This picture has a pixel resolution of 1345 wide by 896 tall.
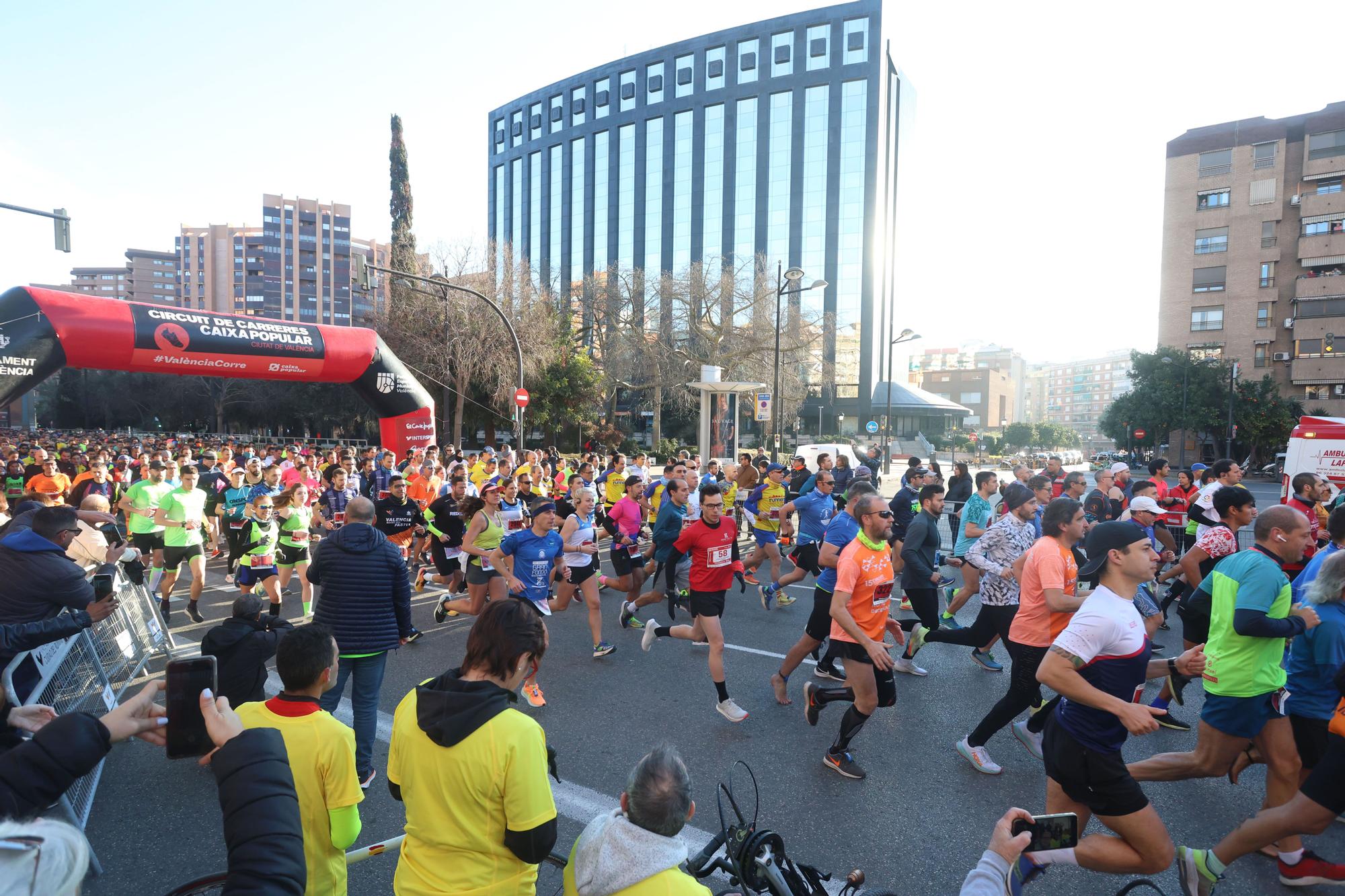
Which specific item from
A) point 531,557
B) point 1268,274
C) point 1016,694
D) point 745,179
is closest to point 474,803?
point 1016,694

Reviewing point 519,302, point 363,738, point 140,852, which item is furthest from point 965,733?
point 519,302

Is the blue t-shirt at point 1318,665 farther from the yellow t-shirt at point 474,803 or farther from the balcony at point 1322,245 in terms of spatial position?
the balcony at point 1322,245

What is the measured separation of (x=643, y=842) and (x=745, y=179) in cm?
5904

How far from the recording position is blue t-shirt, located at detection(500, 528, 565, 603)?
6.16 m

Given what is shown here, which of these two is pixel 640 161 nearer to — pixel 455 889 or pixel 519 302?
pixel 519 302

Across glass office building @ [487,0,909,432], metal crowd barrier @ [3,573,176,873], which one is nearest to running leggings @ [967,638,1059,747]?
metal crowd barrier @ [3,573,176,873]

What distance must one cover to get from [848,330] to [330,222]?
10344 cm

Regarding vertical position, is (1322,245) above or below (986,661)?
above

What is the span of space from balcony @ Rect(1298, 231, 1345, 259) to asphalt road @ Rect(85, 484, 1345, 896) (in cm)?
5566

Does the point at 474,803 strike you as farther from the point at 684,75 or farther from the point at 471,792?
the point at 684,75

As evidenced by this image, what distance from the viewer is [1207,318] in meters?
48.7

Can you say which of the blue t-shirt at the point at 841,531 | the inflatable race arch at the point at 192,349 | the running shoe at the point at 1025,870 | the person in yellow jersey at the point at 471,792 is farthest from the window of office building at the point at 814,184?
the person in yellow jersey at the point at 471,792

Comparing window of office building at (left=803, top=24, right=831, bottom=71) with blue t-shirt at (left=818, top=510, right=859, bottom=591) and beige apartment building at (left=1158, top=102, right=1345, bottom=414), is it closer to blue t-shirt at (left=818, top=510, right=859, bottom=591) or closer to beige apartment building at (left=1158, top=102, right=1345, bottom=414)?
beige apartment building at (left=1158, top=102, right=1345, bottom=414)

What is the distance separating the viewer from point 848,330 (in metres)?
51.8
